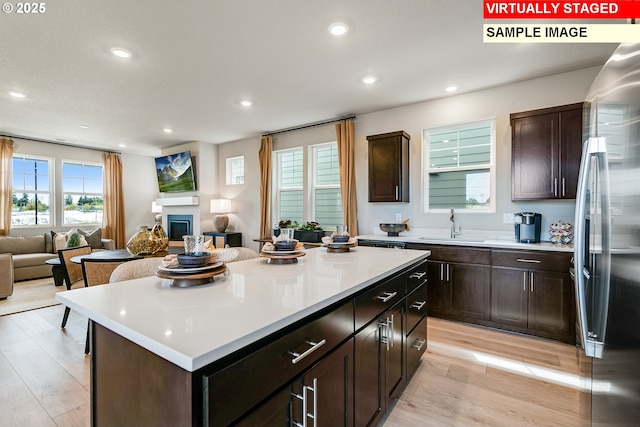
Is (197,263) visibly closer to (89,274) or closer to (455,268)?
(89,274)

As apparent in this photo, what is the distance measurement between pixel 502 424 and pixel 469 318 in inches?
62.6

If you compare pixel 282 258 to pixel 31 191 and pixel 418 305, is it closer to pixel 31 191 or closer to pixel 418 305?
pixel 418 305

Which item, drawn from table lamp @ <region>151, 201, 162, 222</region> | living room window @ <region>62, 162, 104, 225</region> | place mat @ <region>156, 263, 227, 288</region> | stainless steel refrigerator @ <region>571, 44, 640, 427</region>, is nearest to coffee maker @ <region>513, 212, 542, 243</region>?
stainless steel refrigerator @ <region>571, 44, 640, 427</region>

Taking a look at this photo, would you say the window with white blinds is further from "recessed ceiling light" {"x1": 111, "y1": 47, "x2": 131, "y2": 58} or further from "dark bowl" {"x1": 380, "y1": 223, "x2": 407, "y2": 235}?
"recessed ceiling light" {"x1": 111, "y1": 47, "x2": 131, "y2": 58}

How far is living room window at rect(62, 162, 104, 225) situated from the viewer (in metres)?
6.63

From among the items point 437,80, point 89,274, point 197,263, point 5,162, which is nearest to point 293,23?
point 437,80

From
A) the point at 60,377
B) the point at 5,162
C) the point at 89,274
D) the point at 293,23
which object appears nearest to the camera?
the point at 60,377

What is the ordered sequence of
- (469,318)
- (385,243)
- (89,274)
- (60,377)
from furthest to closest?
1. (385,243)
2. (469,318)
3. (89,274)
4. (60,377)

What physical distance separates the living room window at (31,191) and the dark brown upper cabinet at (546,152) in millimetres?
8824

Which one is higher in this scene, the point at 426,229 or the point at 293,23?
the point at 293,23

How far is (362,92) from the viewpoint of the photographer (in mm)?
3713

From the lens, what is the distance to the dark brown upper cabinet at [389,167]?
3.88 metres

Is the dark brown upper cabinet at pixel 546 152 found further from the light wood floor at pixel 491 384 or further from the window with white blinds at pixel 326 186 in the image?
the window with white blinds at pixel 326 186

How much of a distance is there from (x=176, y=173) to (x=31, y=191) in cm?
299
